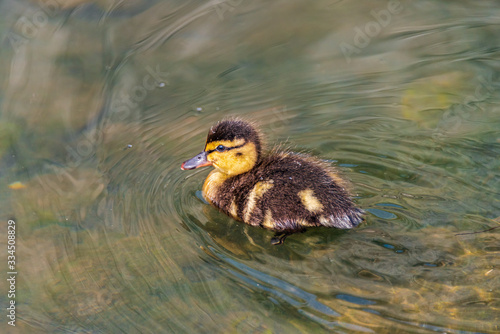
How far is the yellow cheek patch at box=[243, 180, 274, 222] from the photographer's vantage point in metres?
3.48

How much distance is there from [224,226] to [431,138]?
1.50 metres

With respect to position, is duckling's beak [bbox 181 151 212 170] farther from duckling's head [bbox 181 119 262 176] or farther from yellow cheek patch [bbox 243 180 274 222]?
yellow cheek patch [bbox 243 180 274 222]

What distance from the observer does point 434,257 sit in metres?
3.09

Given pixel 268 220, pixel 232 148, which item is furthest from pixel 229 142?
pixel 268 220

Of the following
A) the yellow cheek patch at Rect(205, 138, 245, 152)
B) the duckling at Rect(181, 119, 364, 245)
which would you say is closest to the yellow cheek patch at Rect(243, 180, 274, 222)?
the duckling at Rect(181, 119, 364, 245)

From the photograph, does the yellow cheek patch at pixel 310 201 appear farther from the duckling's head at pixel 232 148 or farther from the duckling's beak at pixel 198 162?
the duckling's beak at pixel 198 162

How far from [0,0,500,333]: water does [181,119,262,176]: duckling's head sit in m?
0.28

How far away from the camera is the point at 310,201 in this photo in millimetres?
3375

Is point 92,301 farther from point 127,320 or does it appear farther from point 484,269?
point 484,269

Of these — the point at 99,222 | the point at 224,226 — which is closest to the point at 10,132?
the point at 99,222

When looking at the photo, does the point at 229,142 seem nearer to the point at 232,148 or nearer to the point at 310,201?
the point at 232,148

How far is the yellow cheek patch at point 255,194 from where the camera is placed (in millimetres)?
3479

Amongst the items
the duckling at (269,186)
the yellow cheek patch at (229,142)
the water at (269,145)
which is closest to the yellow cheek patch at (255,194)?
the duckling at (269,186)

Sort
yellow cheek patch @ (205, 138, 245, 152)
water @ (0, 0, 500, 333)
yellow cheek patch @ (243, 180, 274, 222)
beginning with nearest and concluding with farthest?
water @ (0, 0, 500, 333) < yellow cheek patch @ (243, 180, 274, 222) < yellow cheek patch @ (205, 138, 245, 152)
